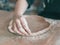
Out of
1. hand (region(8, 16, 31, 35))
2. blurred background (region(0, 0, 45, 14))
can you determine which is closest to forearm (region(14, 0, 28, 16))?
hand (region(8, 16, 31, 35))

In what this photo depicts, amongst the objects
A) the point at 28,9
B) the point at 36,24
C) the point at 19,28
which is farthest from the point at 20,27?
the point at 28,9

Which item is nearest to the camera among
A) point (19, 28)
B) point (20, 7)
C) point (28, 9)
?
point (19, 28)

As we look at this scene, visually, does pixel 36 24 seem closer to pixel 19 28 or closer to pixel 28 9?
pixel 19 28

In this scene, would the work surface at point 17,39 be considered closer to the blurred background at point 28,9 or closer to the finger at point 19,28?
the finger at point 19,28

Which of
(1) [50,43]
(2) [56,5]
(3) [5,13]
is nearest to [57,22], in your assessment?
(2) [56,5]

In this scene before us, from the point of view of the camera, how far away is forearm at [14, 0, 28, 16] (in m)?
0.85

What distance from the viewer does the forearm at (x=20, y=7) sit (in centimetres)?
85

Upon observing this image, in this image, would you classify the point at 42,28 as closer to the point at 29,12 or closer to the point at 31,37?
the point at 31,37

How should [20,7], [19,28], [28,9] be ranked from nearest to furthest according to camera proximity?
[19,28] → [20,7] → [28,9]

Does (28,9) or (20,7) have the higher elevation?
(20,7)

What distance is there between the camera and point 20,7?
2.89 ft

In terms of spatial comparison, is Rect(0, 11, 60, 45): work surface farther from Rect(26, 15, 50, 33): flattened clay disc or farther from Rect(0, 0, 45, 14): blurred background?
Rect(0, 0, 45, 14): blurred background

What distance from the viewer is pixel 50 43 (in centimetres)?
74

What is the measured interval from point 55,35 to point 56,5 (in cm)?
27
